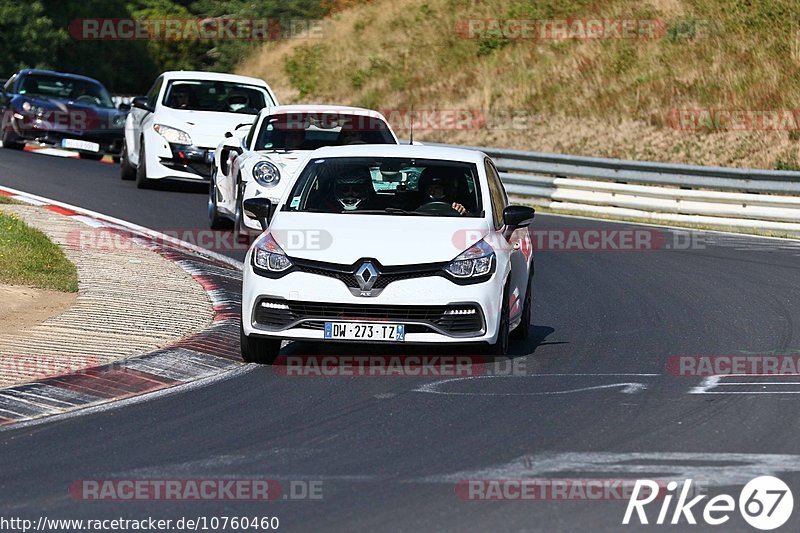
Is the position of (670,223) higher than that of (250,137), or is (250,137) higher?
(250,137)

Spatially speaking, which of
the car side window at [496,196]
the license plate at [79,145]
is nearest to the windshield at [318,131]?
the car side window at [496,196]

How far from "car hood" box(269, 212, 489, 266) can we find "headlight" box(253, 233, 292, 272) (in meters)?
0.04

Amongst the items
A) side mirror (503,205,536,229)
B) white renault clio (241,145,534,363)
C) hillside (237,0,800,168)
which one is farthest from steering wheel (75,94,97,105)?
side mirror (503,205,536,229)

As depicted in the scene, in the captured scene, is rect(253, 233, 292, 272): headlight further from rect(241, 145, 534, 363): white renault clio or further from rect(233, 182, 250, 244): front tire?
rect(233, 182, 250, 244): front tire

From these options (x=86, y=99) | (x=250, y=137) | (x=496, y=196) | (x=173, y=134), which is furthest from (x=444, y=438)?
(x=86, y=99)

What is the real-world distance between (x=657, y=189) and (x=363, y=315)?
14038 mm

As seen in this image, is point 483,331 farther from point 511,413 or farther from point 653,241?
point 653,241

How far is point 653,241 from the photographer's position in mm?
20078

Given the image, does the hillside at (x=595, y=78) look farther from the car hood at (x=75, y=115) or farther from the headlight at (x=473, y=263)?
the headlight at (x=473, y=263)

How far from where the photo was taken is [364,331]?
32.4 feet

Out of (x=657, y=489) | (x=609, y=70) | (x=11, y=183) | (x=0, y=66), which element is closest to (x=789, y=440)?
(x=657, y=489)

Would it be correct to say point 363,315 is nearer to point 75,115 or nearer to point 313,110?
point 313,110

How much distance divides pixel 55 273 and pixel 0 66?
42854mm

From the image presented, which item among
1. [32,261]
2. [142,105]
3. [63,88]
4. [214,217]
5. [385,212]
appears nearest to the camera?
[385,212]
